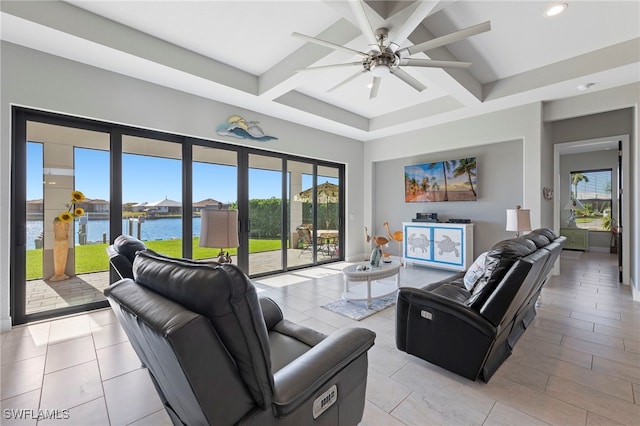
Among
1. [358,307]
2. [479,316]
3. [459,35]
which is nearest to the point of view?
[479,316]

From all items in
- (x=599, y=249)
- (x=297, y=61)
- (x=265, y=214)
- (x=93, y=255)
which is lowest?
(x=599, y=249)

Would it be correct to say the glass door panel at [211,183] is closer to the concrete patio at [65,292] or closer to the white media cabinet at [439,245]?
the concrete patio at [65,292]

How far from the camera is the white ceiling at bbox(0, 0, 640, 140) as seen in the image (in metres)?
2.73

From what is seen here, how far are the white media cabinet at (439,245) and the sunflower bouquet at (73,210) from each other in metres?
5.50

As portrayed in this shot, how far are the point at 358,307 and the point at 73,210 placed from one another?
3750mm

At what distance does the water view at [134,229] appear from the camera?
3199 mm

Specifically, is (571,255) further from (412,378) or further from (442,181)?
(412,378)

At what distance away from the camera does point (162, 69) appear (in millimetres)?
3424

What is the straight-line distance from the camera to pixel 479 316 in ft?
6.59

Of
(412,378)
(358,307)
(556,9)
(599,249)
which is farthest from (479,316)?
(599,249)

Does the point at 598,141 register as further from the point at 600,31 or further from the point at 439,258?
the point at 439,258

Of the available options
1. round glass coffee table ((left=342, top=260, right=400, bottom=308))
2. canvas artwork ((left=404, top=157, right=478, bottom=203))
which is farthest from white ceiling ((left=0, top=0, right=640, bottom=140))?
round glass coffee table ((left=342, top=260, right=400, bottom=308))

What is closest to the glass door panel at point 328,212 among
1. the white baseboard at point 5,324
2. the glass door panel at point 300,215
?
the glass door panel at point 300,215

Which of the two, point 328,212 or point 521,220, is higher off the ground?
point 328,212
